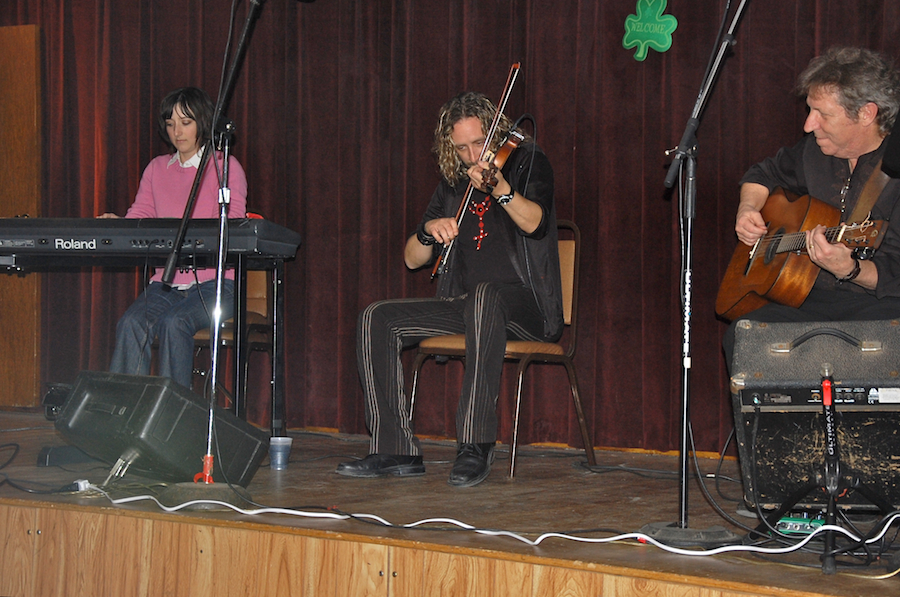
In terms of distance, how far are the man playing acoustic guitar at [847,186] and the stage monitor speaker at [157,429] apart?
122 centimetres

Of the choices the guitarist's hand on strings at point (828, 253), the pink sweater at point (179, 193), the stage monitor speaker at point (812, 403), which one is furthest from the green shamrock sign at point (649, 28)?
Answer: the stage monitor speaker at point (812, 403)

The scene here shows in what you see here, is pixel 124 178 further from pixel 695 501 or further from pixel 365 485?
pixel 695 501

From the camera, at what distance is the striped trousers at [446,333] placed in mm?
2490

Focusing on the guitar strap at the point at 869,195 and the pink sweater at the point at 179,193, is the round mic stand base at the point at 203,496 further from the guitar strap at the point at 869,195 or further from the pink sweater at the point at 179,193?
the guitar strap at the point at 869,195

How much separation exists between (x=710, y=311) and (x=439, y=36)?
1.46 m

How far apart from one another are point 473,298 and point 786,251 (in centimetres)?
84

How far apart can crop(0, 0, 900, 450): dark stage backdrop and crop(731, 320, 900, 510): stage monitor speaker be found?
1385mm

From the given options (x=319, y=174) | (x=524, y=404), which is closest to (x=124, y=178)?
(x=319, y=174)

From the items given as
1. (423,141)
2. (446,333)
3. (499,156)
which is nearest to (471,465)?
(446,333)

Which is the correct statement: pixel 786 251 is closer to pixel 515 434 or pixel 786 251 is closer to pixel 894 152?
pixel 894 152

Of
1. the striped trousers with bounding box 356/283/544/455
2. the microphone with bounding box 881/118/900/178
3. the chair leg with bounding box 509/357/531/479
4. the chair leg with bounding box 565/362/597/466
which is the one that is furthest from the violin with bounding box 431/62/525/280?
the microphone with bounding box 881/118/900/178

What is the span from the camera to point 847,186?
6.93ft

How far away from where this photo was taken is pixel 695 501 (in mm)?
2230

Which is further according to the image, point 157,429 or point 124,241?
point 124,241
